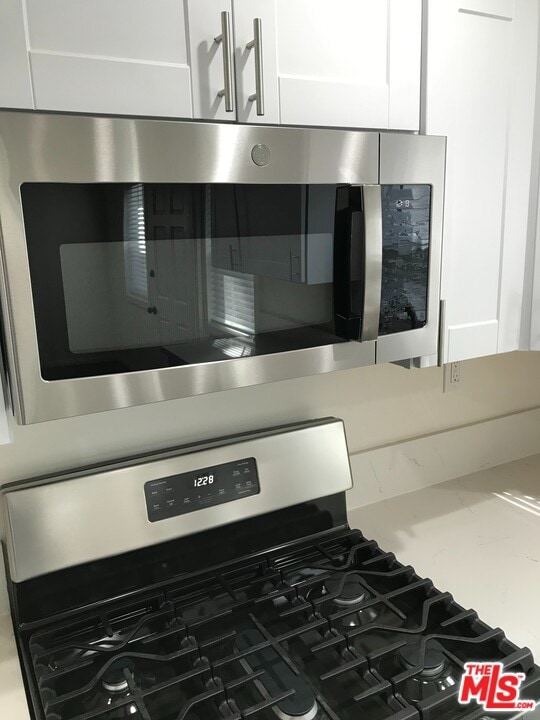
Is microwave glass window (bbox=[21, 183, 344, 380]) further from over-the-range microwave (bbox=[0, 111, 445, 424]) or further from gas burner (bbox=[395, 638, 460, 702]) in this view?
gas burner (bbox=[395, 638, 460, 702])

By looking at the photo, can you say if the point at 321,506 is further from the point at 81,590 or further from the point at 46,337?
the point at 46,337

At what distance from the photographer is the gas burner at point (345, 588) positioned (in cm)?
116

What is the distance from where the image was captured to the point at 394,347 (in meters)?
1.11

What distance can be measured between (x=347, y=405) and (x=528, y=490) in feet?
1.80

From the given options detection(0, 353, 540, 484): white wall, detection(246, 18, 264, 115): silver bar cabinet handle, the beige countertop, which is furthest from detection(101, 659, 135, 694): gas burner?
detection(246, 18, 264, 115): silver bar cabinet handle

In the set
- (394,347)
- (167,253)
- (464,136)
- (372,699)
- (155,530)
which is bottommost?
(372,699)

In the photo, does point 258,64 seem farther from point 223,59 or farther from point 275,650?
point 275,650

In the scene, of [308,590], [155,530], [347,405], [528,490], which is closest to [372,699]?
[308,590]

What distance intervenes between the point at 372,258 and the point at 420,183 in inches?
7.0

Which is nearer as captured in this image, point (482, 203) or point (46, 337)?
point (46, 337)

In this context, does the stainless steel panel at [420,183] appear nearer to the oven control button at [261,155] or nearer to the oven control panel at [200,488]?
the oven control button at [261,155]

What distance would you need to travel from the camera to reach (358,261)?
991 millimetres

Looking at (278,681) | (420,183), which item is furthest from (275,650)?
(420,183)

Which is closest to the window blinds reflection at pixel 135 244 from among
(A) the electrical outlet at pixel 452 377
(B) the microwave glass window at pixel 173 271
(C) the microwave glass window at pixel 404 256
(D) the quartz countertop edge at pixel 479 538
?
(B) the microwave glass window at pixel 173 271
